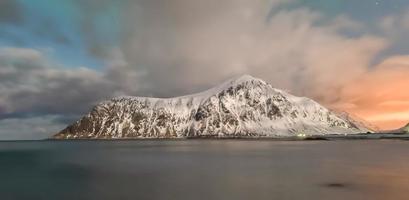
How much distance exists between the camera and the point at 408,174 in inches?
2539

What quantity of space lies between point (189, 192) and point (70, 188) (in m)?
17.1

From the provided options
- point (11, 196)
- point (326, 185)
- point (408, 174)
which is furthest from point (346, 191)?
point (11, 196)

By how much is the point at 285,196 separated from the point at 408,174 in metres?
32.7

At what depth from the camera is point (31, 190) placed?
52.5 m

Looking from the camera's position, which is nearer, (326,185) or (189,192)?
(189,192)

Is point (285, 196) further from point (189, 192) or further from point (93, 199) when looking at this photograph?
point (93, 199)

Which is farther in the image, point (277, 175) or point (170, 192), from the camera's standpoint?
point (277, 175)

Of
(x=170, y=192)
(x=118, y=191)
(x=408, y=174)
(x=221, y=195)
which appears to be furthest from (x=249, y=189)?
(x=408, y=174)

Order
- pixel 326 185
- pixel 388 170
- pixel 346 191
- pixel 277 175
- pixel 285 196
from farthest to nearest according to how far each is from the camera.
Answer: pixel 388 170 < pixel 277 175 < pixel 326 185 < pixel 346 191 < pixel 285 196

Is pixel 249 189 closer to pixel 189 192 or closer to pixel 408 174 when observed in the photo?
pixel 189 192

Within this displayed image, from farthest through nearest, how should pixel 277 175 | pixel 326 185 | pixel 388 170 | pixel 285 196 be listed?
pixel 388 170, pixel 277 175, pixel 326 185, pixel 285 196

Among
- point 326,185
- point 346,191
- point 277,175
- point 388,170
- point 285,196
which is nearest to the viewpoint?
point 285,196

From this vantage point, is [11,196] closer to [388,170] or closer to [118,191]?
[118,191]

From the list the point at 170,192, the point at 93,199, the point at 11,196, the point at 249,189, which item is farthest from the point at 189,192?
the point at 11,196
